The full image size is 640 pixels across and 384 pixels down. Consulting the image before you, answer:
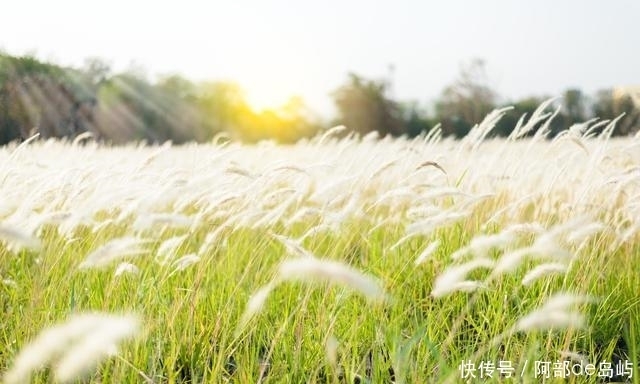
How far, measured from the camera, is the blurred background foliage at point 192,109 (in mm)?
16328

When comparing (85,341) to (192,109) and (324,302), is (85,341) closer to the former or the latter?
(324,302)

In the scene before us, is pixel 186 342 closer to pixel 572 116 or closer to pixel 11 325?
pixel 11 325

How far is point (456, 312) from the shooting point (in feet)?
7.68

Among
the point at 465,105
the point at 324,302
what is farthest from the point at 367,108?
the point at 324,302

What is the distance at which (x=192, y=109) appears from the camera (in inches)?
945

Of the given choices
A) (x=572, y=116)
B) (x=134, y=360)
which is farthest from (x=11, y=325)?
(x=572, y=116)

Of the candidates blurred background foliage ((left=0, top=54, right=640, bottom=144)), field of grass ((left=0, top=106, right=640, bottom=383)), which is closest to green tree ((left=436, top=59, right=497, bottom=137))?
blurred background foliage ((left=0, top=54, right=640, bottom=144))

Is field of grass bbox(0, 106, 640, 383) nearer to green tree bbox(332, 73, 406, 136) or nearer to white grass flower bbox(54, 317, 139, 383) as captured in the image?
white grass flower bbox(54, 317, 139, 383)

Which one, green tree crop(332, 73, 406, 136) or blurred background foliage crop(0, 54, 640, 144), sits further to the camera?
green tree crop(332, 73, 406, 136)

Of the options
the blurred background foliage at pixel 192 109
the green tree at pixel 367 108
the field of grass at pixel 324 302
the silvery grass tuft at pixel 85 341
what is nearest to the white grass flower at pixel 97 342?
the silvery grass tuft at pixel 85 341

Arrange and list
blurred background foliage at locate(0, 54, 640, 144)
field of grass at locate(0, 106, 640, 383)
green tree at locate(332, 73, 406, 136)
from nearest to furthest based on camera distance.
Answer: field of grass at locate(0, 106, 640, 383)
blurred background foliage at locate(0, 54, 640, 144)
green tree at locate(332, 73, 406, 136)

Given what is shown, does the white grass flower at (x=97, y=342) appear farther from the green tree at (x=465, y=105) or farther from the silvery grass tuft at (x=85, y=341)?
the green tree at (x=465, y=105)

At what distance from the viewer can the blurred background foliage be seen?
16.3 meters

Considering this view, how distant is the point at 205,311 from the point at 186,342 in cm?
25
